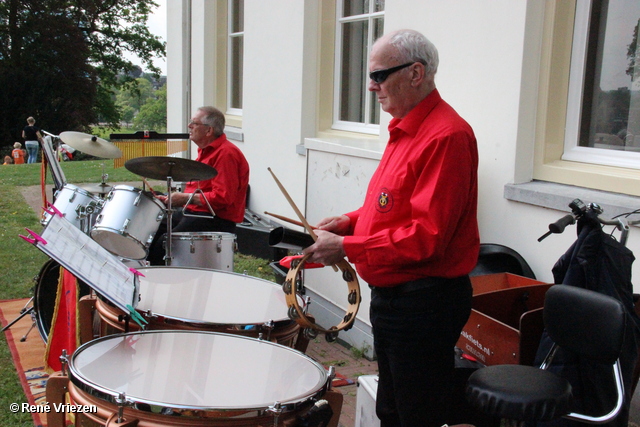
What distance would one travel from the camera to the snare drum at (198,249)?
15.9ft

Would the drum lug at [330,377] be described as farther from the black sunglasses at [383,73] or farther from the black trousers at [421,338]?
the black sunglasses at [383,73]

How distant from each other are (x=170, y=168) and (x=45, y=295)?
1302mm

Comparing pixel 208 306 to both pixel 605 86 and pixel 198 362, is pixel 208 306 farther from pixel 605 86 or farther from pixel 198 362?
pixel 605 86

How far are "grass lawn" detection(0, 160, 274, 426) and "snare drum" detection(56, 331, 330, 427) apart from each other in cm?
171

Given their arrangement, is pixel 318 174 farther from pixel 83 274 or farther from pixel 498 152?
pixel 83 274

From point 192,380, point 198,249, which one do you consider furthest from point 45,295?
point 192,380

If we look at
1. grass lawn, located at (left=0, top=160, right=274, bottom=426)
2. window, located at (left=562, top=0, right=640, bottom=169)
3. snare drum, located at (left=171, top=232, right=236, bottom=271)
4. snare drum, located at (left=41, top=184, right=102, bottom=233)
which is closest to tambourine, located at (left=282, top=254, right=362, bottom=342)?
window, located at (left=562, top=0, right=640, bottom=169)

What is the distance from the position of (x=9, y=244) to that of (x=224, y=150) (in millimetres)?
3806

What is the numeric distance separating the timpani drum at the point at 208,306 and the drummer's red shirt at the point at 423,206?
54 cm

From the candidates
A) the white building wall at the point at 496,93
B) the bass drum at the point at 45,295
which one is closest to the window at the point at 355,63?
the white building wall at the point at 496,93

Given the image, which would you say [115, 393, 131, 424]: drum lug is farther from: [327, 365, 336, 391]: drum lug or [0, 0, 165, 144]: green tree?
[0, 0, 165, 144]: green tree

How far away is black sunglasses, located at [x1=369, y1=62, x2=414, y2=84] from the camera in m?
2.35

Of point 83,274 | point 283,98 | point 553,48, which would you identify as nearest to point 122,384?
point 83,274

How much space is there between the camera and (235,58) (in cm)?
939
